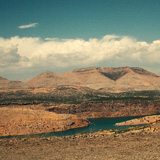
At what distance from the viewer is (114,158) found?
18.5 meters

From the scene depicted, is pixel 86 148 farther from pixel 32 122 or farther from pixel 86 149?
pixel 32 122

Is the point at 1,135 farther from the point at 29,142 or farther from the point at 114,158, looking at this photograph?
the point at 114,158

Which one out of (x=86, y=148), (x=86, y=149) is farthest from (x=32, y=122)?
(x=86, y=149)

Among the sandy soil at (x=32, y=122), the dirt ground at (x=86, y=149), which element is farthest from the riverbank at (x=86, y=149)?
the sandy soil at (x=32, y=122)

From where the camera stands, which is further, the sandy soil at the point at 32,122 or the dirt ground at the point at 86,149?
the sandy soil at the point at 32,122

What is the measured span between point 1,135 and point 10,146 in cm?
4912

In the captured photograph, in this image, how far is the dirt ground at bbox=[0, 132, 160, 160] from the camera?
1936 cm

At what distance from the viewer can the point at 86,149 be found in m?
22.0

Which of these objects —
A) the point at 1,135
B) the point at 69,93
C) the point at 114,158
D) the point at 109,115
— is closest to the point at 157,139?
the point at 114,158

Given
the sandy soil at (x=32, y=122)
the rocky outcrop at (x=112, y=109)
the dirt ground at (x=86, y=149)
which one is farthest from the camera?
the rocky outcrop at (x=112, y=109)

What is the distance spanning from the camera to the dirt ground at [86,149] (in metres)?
19.4

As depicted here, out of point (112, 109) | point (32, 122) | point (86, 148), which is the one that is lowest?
point (112, 109)

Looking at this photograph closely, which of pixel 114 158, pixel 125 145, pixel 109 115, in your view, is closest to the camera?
pixel 114 158

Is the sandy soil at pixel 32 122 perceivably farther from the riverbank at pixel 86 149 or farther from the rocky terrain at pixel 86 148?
the rocky terrain at pixel 86 148
